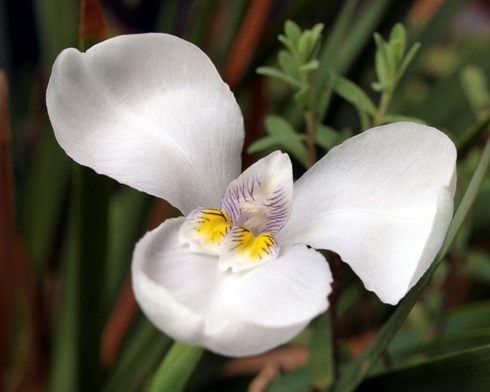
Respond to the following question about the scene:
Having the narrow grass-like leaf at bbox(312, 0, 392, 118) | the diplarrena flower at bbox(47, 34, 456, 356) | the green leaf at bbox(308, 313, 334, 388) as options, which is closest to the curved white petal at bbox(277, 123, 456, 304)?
the diplarrena flower at bbox(47, 34, 456, 356)

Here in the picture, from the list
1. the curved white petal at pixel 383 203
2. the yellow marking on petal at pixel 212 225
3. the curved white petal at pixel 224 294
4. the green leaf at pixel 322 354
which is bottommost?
the green leaf at pixel 322 354

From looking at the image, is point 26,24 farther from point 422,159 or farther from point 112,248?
point 422,159

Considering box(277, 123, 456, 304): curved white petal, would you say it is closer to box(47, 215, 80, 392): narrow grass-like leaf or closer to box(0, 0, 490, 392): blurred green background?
box(0, 0, 490, 392): blurred green background

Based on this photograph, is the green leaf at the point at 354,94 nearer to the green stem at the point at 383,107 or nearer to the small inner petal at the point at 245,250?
the green stem at the point at 383,107

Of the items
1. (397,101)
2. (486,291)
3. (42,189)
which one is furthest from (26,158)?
(486,291)

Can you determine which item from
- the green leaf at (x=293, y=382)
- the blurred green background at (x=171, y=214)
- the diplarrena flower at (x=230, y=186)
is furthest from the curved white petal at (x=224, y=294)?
the green leaf at (x=293, y=382)

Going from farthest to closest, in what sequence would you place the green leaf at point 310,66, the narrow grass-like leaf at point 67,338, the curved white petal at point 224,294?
1. the narrow grass-like leaf at point 67,338
2. the green leaf at point 310,66
3. the curved white petal at point 224,294
